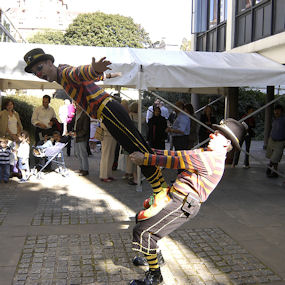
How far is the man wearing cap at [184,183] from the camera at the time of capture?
2.77m

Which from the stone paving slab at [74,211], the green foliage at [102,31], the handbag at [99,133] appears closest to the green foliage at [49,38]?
the green foliage at [102,31]

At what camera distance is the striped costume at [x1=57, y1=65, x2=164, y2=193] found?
11.5 ft

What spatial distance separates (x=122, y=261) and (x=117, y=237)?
2.39 feet

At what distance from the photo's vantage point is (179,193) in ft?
9.48

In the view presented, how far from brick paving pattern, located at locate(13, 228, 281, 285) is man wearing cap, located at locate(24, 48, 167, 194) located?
0.95 meters

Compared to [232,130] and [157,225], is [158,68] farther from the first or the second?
[157,225]

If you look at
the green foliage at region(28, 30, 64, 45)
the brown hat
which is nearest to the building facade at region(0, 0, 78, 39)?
the green foliage at region(28, 30, 64, 45)

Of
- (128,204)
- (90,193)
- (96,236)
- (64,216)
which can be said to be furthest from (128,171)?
(96,236)

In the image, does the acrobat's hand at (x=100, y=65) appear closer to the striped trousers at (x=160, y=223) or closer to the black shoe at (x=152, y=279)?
the striped trousers at (x=160, y=223)

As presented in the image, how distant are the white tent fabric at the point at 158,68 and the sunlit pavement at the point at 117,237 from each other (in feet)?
6.98

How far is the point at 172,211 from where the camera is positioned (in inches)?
113

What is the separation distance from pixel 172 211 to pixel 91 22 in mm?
45111

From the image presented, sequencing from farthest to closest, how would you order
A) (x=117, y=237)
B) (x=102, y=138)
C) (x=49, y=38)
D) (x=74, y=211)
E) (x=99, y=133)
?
(x=49, y=38) → (x=102, y=138) → (x=99, y=133) → (x=74, y=211) → (x=117, y=237)

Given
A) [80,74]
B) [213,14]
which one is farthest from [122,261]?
[213,14]
